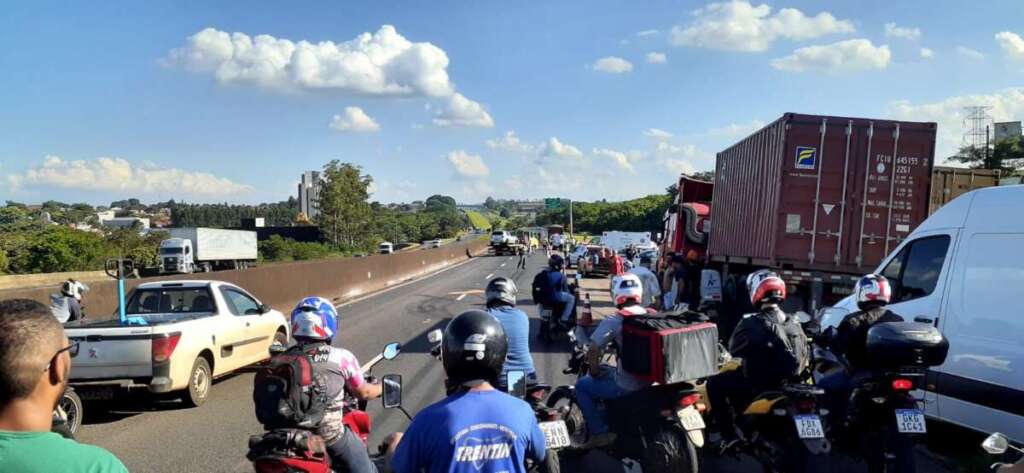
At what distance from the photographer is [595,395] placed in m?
5.42

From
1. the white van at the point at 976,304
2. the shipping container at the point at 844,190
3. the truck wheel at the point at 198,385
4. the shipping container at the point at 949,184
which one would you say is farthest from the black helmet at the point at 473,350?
the shipping container at the point at 949,184

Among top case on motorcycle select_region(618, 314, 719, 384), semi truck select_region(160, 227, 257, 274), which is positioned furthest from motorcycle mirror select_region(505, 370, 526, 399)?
semi truck select_region(160, 227, 257, 274)

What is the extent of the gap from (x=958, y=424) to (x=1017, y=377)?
0.82m

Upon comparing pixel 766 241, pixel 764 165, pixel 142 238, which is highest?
pixel 764 165

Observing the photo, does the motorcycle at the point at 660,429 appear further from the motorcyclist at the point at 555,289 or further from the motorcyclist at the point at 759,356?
the motorcyclist at the point at 555,289

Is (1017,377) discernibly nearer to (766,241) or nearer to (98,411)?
(766,241)

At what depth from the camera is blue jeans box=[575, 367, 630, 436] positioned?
536cm

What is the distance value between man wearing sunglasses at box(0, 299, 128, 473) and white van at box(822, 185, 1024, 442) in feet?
19.7

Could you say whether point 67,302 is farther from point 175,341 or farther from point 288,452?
point 288,452

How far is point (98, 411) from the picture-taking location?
8352 millimetres

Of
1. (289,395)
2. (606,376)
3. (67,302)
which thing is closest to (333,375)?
(289,395)

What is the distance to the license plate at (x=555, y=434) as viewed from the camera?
14.8ft

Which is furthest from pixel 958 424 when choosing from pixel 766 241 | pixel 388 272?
pixel 388 272

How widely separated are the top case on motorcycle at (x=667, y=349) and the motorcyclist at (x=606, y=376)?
0.11m
